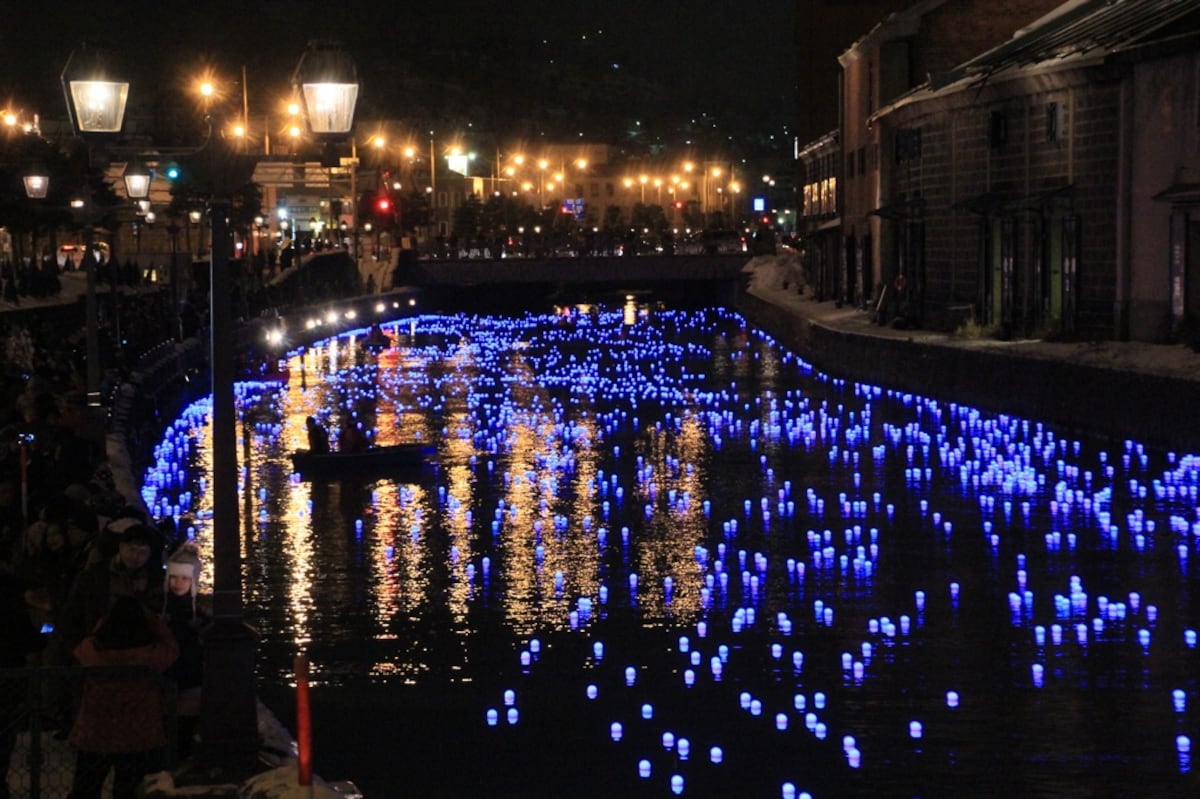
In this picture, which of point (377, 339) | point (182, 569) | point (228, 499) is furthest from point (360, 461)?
point (377, 339)

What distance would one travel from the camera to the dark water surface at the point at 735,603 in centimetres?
1435

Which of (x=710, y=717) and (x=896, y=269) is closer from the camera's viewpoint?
(x=710, y=717)

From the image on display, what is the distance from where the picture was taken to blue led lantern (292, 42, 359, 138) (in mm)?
13055

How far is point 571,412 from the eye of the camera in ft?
150

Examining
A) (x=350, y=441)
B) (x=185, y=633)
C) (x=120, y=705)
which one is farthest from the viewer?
(x=350, y=441)

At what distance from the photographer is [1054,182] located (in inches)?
1737

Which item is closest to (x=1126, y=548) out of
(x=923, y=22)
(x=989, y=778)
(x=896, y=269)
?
(x=989, y=778)

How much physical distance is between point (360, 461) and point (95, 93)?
19.5 meters

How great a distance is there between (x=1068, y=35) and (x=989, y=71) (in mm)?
2296

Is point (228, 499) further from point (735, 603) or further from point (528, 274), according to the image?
point (528, 274)

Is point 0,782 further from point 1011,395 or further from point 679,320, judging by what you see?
point 679,320

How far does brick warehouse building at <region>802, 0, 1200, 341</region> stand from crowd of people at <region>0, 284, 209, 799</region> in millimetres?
25368

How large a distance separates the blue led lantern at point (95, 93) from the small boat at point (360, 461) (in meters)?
18.9

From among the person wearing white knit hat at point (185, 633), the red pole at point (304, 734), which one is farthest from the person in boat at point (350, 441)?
the red pole at point (304, 734)
